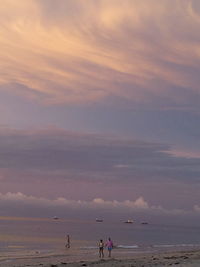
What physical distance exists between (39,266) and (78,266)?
569cm

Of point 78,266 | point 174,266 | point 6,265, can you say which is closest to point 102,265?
point 78,266

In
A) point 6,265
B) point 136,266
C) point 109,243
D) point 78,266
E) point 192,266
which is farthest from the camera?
point 109,243

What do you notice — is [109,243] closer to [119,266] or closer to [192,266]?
[119,266]

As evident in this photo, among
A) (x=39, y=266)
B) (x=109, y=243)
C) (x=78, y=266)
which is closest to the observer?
(x=78, y=266)

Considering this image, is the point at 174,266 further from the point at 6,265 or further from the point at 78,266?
the point at 6,265

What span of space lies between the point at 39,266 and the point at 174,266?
1605 centimetres

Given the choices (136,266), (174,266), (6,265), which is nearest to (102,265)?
A: (136,266)

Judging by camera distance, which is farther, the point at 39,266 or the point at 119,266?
the point at 39,266

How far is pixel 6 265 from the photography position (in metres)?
46.5

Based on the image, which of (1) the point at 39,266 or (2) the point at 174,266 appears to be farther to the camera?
(1) the point at 39,266

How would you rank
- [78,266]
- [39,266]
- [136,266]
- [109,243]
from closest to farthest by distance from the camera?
[136,266], [78,266], [39,266], [109,243]

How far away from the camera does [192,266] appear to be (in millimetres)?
30641

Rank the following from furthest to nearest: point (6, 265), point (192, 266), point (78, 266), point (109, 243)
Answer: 1. point (109, 243)
2. point (6, 265)
3. point (78, 266)
4. point (192, 266)

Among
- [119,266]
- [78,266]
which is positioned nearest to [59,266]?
[78,266]
